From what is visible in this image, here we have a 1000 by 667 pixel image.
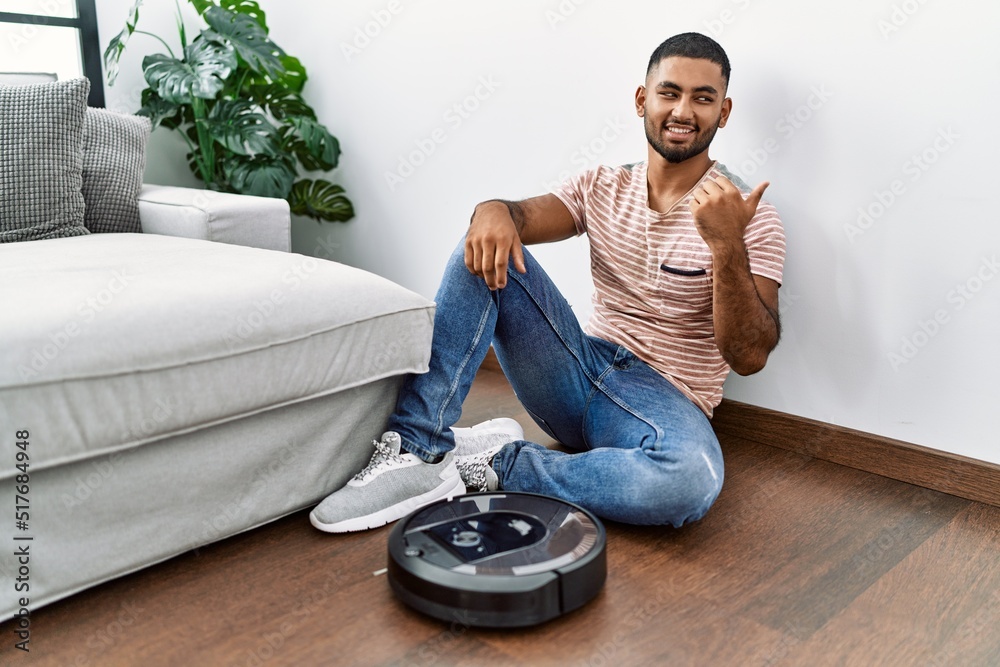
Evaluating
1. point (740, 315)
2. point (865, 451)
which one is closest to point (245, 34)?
point (740, 315)

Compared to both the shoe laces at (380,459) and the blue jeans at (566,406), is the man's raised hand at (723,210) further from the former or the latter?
the shoe laces at (380,459)

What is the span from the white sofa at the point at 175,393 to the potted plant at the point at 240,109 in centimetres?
100

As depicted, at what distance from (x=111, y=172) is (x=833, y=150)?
67.4 inches

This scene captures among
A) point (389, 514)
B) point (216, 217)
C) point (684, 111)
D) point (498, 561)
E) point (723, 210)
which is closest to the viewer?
point (498, 561)

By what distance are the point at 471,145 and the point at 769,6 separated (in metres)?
0.92

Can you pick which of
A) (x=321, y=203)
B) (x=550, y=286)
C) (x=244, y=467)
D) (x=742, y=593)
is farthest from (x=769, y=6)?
(x=321, y=203)

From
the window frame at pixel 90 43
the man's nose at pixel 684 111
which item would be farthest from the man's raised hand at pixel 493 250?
the window frame at pixel 90 43

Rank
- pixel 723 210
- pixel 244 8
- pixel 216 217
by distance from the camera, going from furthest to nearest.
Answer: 1. pixel 244 8
2. pixel 216 217
3. pixel 723 210

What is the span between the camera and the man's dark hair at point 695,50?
5.24ft

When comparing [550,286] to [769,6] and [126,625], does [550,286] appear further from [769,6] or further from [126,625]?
[126,625]

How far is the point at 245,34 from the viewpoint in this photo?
2.52 meters

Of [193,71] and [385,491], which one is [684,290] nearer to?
[385,491]

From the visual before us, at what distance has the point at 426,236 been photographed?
2576 millimetres

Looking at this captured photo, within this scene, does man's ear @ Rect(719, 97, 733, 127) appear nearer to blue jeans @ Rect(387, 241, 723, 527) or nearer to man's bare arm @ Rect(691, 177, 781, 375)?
man's bare arm @ Rect(691, 177, 781, 375)
